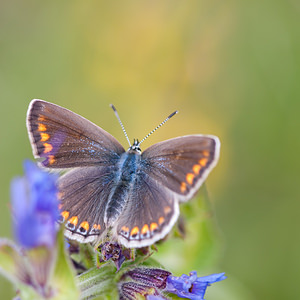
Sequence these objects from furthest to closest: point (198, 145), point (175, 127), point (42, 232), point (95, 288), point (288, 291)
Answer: point (175, 127), point (288, 291), point (198, 145), point (95, 288), point (42, 232)

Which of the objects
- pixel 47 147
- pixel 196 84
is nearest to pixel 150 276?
pixel 47 147

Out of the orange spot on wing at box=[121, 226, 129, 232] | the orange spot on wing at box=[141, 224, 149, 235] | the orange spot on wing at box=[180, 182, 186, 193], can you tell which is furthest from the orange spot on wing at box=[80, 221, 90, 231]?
the orange spot on wing at box=[180, 182, 186, 193]

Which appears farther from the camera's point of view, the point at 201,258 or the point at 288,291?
the point at 288,291

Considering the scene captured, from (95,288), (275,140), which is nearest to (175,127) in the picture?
(275,140)

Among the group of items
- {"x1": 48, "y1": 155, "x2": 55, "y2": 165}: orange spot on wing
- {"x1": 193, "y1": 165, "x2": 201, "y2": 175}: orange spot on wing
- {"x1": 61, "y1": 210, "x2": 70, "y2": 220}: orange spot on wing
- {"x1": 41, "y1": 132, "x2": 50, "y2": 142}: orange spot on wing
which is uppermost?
{"x1": 41, "y1": 132, "x2": 50, "y2": 142}: orange spot on wing

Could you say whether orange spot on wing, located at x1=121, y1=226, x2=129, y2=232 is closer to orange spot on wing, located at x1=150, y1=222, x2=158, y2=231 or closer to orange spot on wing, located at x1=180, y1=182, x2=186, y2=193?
orange spot on wing, located at x1=150, y1=222, x2=158, y2=231

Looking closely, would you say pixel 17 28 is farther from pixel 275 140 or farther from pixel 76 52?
pixel 275 140

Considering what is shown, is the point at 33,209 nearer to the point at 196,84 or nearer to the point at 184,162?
the point at 184,162
